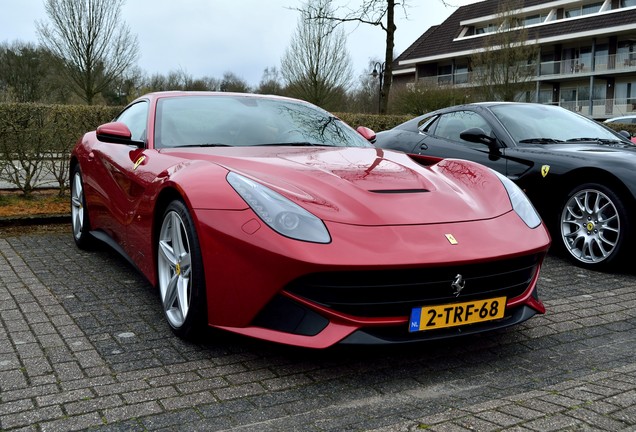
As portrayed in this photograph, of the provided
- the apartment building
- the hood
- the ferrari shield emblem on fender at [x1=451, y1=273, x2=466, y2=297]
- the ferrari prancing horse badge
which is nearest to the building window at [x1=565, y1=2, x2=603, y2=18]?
the apartment building

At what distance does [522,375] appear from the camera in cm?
286

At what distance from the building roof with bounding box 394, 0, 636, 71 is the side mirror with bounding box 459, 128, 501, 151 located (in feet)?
99.7

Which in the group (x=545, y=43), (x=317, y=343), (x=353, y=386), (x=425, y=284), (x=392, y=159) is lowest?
(x=353, y=386)

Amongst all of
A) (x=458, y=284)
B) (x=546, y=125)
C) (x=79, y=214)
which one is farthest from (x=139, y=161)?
(x=546, y=125)

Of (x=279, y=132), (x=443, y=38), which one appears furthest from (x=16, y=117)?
(x=443, y=38)

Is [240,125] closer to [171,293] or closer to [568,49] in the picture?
[171,293]

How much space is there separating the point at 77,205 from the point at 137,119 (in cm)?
141

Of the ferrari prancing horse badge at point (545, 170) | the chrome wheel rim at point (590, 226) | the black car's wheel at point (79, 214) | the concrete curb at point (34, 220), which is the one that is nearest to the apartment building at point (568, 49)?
the ferrari prancing horse badge at point (545, 170)

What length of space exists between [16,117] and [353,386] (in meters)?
6.39

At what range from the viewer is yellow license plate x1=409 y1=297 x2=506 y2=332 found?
269 centimetres

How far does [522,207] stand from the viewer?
132 inches

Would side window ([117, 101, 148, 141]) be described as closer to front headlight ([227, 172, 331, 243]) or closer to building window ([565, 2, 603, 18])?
front headlight ([227, 172, 331, 243])

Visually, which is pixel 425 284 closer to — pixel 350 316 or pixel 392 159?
pixel 350 316

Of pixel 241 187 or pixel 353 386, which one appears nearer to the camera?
pixel 353 386
